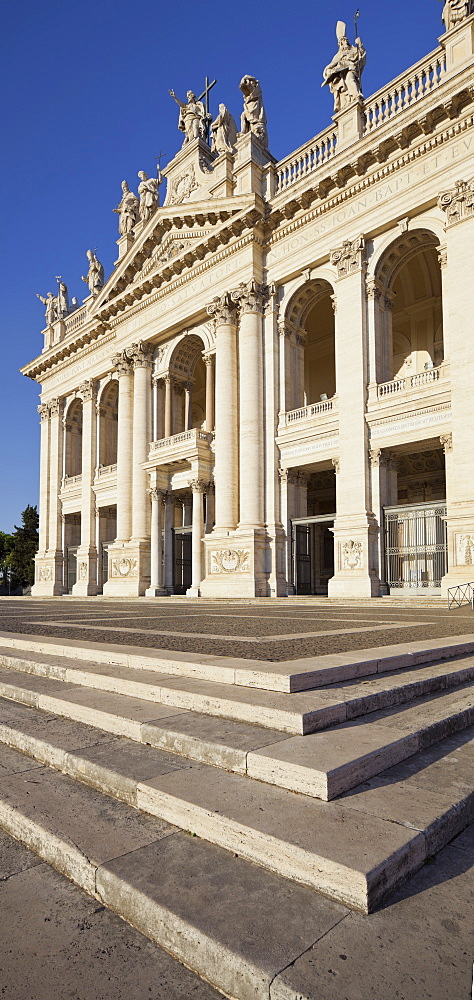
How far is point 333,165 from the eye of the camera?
65.4 ft

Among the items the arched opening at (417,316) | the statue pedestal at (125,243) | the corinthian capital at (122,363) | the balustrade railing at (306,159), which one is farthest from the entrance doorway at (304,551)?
the statue pedestal at (125,243)

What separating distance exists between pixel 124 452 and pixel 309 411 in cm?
1085

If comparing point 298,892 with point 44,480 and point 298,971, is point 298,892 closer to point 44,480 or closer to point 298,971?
point 298,971

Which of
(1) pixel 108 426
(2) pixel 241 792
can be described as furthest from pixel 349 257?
(2) pixel 241 792

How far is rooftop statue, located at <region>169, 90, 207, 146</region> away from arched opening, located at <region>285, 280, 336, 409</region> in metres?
11.2

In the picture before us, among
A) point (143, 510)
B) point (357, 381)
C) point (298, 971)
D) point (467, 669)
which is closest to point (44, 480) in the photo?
point (143, 510)

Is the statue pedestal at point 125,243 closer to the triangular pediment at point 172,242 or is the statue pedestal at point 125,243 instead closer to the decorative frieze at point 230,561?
the triangular pediment at point 172,242

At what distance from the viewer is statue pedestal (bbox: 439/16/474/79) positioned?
55.9ft

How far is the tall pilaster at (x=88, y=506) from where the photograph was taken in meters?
31.3

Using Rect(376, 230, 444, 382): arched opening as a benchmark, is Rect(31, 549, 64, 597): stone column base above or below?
below

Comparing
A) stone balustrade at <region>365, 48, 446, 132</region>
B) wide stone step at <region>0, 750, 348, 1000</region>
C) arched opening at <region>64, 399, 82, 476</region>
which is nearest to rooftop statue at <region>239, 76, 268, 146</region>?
stone balustrade at <region>365, 48, 446, 132</region>

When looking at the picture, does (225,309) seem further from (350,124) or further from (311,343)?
(350,124)

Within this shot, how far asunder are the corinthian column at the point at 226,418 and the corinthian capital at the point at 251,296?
0.46m

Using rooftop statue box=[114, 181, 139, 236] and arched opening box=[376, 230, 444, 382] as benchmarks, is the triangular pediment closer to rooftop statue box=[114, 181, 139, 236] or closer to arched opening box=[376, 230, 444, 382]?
rooftop statue box=[114, 181, 139, 236]
